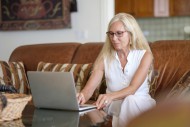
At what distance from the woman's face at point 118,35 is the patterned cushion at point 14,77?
108 centimetres

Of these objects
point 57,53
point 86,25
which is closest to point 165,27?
point 86,25

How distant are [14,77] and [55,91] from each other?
1401 millimetres

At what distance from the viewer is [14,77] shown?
9.46 ft

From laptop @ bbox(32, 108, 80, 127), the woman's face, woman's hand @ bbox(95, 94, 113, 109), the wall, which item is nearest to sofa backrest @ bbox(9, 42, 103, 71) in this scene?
the woman's face

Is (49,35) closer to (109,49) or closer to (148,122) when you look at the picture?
(109,49)

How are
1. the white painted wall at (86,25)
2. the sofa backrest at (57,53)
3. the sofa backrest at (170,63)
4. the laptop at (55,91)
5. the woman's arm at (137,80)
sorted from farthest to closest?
the white painted wall at (86,25) → the sofa backrest at (57,53) → the sofa backrest at (170,63) → the woman's arm at (137,80) → the laptop at (55,91)

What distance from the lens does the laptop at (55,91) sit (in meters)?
1.52

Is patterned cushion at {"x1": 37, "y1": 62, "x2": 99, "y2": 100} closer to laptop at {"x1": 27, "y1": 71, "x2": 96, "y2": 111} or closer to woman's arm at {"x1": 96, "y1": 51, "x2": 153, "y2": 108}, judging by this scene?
woman's arm at {"x1": 96, "y1": 51, "x2": 153, "y2": 108}

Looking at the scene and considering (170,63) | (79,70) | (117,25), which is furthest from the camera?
(79,70)

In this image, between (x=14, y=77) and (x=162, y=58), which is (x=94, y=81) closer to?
(x=162, y=58)

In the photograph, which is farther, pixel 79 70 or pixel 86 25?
pixel 86 25

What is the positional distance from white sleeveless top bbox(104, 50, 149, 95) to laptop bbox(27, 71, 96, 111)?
53 cm

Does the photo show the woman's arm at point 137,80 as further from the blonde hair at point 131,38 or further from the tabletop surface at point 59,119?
the tabletop surface at point 59,119

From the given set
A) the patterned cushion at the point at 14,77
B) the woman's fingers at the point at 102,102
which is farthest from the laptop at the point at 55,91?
the patterned cushion at the point at 14,77
